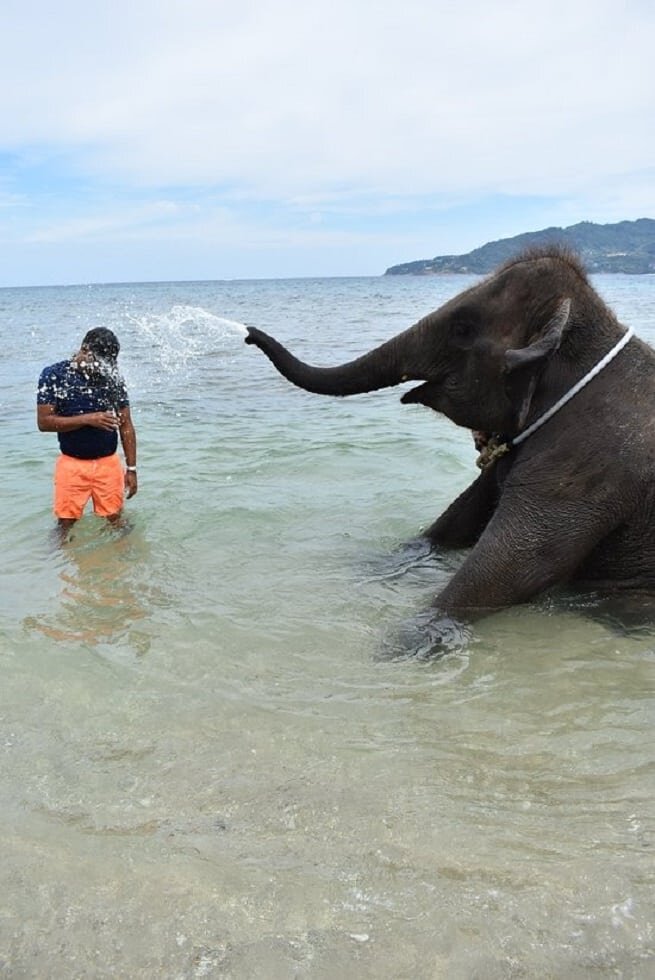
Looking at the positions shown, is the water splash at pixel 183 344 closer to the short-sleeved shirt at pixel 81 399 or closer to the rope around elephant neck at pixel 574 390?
the short-sleeved shirt at pixel 81 399

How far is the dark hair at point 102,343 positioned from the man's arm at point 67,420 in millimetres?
468

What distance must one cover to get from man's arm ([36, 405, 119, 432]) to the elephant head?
2.27 meters

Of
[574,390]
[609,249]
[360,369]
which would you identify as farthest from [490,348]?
[609,249]

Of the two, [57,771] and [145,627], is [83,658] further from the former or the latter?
[57,771]

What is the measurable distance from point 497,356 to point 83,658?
108 inches

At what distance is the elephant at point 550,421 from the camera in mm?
4578

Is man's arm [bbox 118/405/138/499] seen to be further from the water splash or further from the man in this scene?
the water splash

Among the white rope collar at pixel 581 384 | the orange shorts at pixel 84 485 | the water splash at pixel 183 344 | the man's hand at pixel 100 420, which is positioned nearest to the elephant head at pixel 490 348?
the white rope collar at pixel 581 384

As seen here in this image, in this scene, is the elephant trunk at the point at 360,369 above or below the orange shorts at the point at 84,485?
above

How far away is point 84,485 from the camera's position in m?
7.04

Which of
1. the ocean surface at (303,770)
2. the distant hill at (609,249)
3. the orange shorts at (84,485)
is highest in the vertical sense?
the distant hill at (609,249)

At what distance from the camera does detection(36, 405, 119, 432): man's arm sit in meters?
6.79

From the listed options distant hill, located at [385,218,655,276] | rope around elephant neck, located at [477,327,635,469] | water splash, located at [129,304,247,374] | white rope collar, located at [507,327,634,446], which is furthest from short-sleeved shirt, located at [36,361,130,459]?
distant hill, located at [385,218,655,276]

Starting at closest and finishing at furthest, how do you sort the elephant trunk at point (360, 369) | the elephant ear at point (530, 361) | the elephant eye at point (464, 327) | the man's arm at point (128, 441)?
the elephant ear at point (530, 361) → the elephant eye at point (464, 327) → the elephant trunk at point (360, 369) → the man's arm at point (128, 441)
